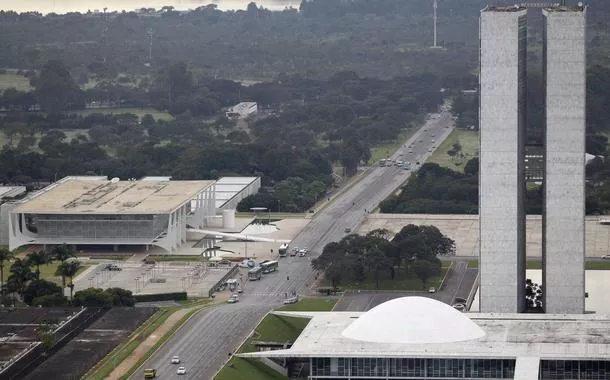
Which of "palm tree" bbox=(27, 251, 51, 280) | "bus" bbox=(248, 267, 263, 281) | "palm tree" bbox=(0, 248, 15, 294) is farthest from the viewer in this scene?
"bus" bbox=(248, 267, 263, 281)

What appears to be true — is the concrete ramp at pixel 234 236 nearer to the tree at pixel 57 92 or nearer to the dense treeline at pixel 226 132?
the dense treeline at pixel 226 132

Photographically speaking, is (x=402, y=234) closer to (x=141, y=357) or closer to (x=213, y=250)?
(x=213, y=250)

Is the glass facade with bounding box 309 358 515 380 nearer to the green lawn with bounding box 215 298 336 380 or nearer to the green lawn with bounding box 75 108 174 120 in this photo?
the green lawn with bounding box 215 298 336 380

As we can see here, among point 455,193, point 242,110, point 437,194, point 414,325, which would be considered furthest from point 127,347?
point 242,110

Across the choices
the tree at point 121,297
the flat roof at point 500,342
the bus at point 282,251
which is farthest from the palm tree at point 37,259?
the flat roof at point 500,342

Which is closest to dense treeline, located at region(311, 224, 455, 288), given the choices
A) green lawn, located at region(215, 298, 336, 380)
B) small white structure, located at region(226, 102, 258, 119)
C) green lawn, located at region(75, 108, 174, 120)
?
green lawn, located at region(215, 298, 336, 380)

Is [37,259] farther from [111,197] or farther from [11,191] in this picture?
[11,191]

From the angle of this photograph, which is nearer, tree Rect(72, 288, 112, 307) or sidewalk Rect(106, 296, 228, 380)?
Answer: sidewalk Rect(106, 296, 228, 380)
